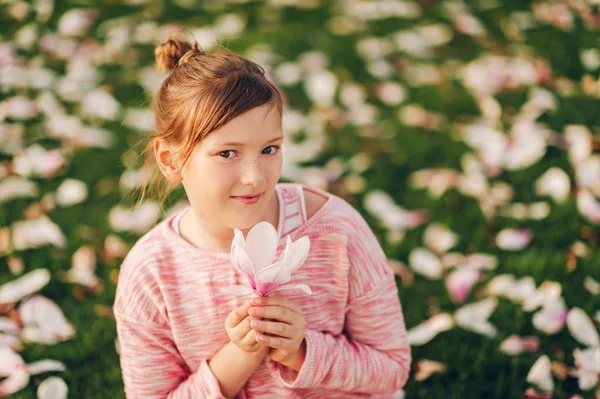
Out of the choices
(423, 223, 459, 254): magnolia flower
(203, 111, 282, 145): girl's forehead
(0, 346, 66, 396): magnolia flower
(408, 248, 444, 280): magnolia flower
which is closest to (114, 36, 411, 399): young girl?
(203, 111, 282, 145): girl's forehead

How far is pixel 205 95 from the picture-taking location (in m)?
1.30

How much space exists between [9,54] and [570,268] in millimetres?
2816

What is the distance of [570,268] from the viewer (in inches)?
90.1

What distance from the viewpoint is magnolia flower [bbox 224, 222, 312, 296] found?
1.21 metres

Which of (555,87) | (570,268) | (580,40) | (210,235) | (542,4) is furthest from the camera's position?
(542,4)

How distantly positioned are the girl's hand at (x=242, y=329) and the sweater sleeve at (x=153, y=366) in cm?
16

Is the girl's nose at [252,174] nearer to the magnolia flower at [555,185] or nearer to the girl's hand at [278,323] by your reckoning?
the girl's hand at [278,323]

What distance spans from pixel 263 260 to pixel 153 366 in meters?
0.45

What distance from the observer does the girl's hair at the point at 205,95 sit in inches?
50.8

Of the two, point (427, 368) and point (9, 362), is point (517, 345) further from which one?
point (9, 362)

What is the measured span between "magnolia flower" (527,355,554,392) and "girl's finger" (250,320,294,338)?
854 mm

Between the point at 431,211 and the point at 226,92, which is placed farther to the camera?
the point at 431,211

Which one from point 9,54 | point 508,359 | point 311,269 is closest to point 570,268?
point 508,359

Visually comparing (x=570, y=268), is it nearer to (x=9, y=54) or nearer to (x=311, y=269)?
(x=311, y=269)
